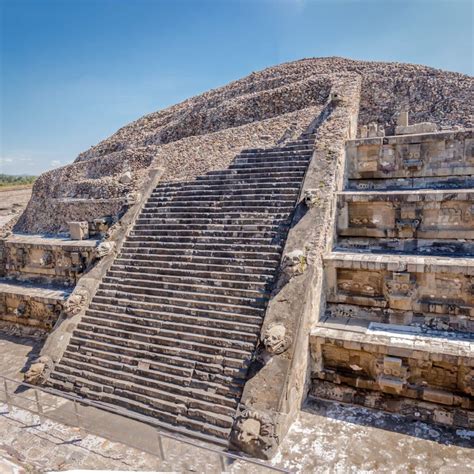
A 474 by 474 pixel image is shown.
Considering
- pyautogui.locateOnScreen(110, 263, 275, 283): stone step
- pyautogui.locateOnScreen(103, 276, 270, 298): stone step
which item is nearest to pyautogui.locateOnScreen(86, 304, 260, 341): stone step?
pyautogui.locateOnScreen(103, 276, 270, 298): stone step

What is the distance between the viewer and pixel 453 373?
688 cm

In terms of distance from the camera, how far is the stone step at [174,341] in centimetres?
749

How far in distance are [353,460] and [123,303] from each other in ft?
21.5

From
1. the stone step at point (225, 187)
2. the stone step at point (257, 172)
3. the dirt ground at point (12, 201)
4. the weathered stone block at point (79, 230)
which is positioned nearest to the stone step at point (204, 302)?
the stone step at point (225, 187)

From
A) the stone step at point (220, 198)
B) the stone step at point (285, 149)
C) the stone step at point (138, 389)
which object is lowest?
the stone step at point (138, 389)

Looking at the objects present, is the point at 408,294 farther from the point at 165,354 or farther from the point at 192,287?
the point at 165,354

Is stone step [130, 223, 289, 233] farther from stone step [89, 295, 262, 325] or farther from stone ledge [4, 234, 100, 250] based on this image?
stone step [89, 295, 262, 325]

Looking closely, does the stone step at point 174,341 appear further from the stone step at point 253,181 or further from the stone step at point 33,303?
the stone step at point 253,181

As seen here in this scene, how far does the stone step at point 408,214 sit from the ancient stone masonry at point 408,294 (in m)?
0.02

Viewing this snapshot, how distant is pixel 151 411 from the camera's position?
7.19 meters

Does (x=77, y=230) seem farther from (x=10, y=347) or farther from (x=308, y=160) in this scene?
(x=308, y=160)

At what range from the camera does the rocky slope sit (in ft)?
47.8

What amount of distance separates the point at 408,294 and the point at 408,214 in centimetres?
221

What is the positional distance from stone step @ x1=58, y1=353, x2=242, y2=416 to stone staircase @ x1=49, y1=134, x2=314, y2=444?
0.02 metres
